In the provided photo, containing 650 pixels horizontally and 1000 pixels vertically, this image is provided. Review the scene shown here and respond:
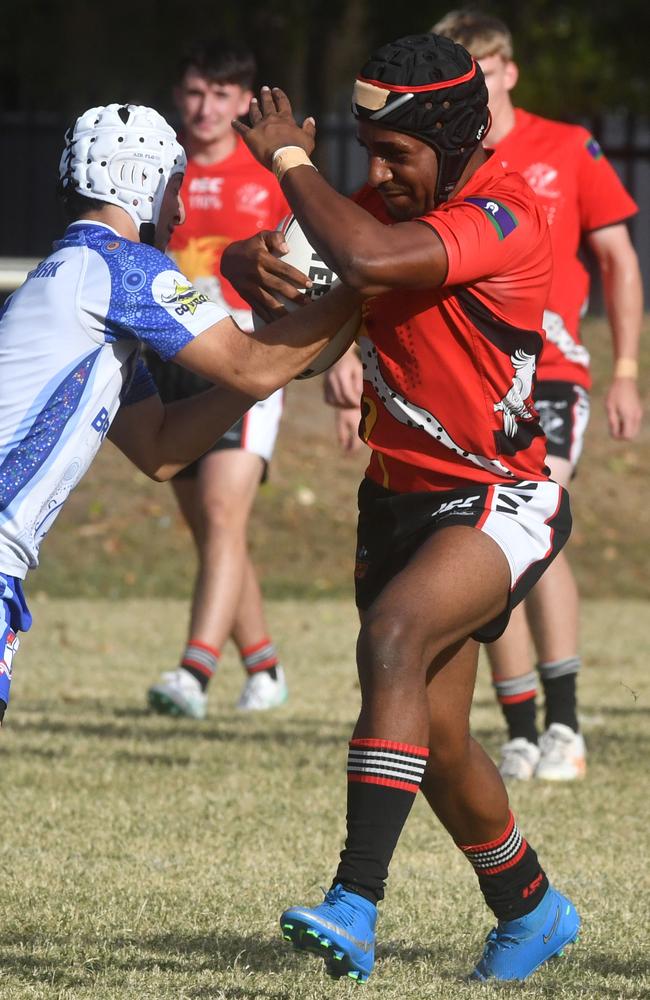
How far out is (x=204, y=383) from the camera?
25.6 feet

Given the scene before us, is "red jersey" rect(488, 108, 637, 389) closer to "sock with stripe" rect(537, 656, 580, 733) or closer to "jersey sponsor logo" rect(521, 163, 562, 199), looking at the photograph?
"jersey sponsor logo" rect(521, 163, 562, 199)

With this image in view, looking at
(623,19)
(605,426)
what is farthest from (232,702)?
(623,19)

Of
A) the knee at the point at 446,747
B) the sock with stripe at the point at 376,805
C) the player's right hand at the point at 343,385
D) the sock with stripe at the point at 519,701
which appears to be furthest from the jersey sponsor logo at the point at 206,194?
the sock with stripe at the point at 376,805

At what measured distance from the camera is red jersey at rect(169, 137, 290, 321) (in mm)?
7777

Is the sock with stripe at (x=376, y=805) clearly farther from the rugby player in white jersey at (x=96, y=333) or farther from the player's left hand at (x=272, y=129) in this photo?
the player's left hand at (x=272, y=129)

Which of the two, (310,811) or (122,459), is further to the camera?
(122,459)

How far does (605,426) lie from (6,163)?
550 inches

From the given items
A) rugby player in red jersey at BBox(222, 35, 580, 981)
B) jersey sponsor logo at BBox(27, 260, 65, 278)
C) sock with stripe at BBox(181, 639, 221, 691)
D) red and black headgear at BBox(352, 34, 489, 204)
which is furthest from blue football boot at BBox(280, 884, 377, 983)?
sock with stripe at BBox(181, 639, 221, 691)

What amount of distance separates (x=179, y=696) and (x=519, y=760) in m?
1.80

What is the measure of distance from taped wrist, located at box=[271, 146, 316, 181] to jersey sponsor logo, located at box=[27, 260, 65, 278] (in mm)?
526

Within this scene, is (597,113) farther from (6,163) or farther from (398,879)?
(398,879)

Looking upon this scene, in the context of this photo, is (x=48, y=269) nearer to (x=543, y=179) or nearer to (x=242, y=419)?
(x=543, y=179)

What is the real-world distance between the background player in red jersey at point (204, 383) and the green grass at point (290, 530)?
5.69 meters

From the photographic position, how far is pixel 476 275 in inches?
148
